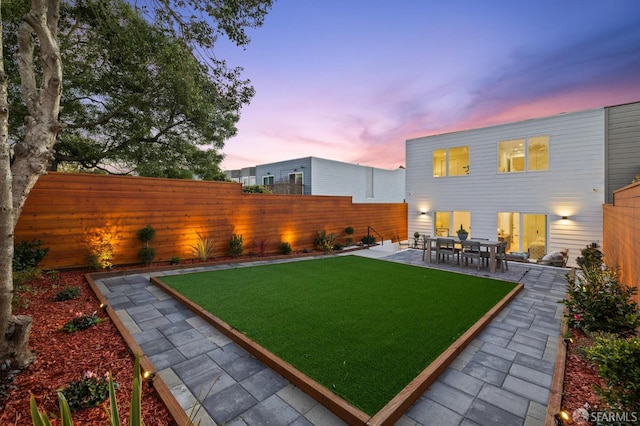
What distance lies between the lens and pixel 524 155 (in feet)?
31.9

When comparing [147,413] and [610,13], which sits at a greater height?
[610,13]

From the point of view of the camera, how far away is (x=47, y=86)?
10.6 feet

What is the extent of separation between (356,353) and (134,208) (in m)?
6.61

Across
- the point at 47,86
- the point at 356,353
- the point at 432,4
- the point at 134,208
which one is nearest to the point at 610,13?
the point at 432,4

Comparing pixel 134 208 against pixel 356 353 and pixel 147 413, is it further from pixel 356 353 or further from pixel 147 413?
pixel 356 353

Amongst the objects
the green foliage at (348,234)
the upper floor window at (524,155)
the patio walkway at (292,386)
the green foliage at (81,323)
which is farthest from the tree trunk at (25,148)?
the upper floor window at (524,155)

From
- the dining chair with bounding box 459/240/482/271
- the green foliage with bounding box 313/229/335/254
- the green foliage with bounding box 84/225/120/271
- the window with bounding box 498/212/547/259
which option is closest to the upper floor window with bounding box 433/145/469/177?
the window with bounding box 498/212/547/259

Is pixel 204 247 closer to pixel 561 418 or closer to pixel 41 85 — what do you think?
pixel 41 85

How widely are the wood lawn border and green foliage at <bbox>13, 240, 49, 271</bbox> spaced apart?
12.9ft

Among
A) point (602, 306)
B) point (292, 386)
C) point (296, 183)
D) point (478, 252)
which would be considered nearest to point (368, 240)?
point (478, 252)

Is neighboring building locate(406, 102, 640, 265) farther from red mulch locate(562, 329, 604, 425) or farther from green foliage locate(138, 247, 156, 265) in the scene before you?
green foliage locate(138, 247, 156, 265)

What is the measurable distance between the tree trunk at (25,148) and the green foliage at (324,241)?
7921 millimetres

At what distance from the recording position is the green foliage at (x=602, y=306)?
3037mm

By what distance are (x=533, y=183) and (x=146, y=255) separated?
12762 millimetres
